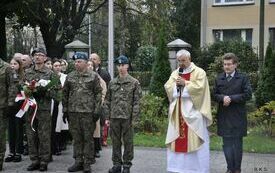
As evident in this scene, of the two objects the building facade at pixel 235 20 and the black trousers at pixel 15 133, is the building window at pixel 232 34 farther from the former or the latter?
the black trousers at pixel 15 133

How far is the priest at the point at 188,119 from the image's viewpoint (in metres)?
7.60

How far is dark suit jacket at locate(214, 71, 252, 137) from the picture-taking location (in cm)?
770

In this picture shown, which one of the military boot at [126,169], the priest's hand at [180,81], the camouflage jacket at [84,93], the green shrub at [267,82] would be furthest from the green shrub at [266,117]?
the camouflage jacket at [84,93]

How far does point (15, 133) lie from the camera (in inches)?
369

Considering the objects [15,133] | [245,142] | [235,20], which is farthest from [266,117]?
[235,20]

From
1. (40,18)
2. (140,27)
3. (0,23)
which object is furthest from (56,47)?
(140,27)

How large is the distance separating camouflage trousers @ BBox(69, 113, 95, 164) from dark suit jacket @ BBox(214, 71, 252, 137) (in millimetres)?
2031

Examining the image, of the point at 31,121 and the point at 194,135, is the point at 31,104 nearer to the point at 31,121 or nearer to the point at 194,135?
the point at 31,121

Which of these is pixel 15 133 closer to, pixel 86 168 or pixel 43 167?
pixel 43 167

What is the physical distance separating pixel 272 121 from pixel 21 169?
5.98 m

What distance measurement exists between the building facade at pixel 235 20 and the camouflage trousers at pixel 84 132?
24.2 meters

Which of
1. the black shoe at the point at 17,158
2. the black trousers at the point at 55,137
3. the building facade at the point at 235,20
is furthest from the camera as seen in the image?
the building facade at the point at 235,20

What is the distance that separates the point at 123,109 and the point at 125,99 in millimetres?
157

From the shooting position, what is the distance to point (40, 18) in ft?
69.9
